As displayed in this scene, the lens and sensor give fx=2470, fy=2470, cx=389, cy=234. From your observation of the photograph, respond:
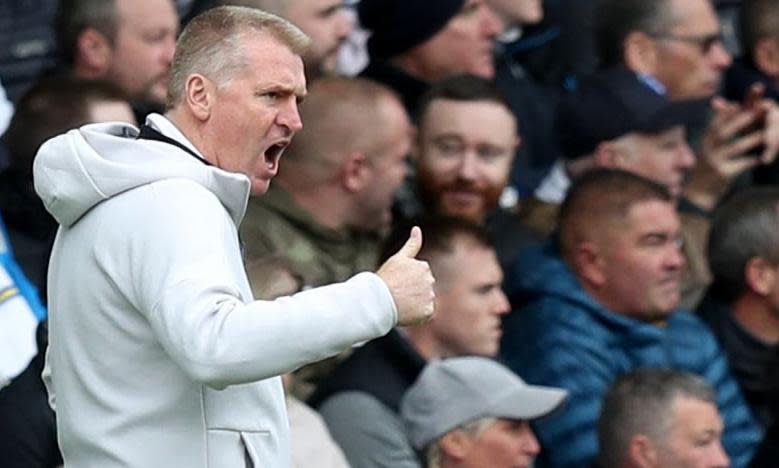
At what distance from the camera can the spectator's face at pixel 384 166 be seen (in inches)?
294

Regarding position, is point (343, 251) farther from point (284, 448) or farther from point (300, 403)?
point (284, 448)

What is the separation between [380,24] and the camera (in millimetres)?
8508

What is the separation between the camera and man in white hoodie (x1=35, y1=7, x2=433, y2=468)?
3979 millimetres

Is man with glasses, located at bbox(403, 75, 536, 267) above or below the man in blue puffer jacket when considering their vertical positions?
above

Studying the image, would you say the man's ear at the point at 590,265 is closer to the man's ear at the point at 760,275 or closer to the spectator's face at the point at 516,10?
the man's ear at the point at 760,275

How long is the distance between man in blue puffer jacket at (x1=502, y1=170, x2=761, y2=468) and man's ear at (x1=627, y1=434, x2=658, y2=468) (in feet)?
1.07

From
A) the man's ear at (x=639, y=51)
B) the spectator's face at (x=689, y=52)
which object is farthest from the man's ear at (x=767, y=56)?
the man's ear at (x=639, y=51)

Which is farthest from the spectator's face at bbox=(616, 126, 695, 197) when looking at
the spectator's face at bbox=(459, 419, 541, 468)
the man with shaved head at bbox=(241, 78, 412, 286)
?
the spectator's face at bbox=(459, 419, 541, 468)

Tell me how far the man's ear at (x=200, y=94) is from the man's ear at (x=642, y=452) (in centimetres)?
332

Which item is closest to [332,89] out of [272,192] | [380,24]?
[272,192]

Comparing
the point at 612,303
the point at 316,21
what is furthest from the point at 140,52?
the point at 612,303

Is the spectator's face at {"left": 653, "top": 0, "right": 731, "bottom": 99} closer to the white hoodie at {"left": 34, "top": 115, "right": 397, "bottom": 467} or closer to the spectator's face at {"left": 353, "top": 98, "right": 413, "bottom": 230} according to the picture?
the spectator's face at {"left": 353, "top": 98, "right": 413, "bottom": 230}

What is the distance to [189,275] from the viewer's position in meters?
3.95

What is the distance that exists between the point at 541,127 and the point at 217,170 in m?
4.82
